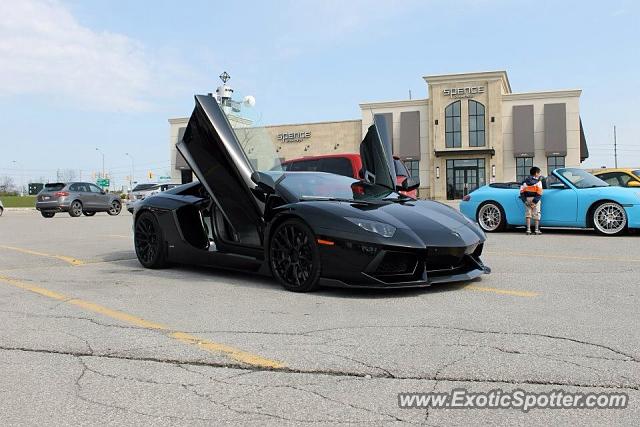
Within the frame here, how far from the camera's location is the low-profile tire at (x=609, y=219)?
35.3 feet

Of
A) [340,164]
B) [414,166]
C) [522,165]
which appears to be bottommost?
[340,164]

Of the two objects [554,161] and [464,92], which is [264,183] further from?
[554,161]

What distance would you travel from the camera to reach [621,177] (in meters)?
12.2

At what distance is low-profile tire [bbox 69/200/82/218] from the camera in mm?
25391

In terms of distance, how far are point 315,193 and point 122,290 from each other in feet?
7.09

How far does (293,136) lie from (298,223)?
46714mm

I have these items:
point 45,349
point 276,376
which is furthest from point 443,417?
point 45,349

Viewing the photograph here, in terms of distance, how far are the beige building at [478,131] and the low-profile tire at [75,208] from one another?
18773 mm

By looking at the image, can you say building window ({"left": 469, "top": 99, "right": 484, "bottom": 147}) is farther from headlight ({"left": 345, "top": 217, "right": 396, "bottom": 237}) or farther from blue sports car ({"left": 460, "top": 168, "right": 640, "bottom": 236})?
headlight ({"left": 345, "top": 217, "right": 396, "bottom": 237})

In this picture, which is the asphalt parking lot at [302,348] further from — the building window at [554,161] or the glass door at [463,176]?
the glass door at [463,176]

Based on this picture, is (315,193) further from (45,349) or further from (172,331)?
(45,349)

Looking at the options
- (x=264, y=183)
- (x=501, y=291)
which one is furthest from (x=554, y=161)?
(x=264, y=183)

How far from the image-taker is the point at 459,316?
14.1ft

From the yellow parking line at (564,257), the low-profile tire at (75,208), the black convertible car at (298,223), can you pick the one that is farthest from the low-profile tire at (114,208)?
the yellow parking line at (564,257)
